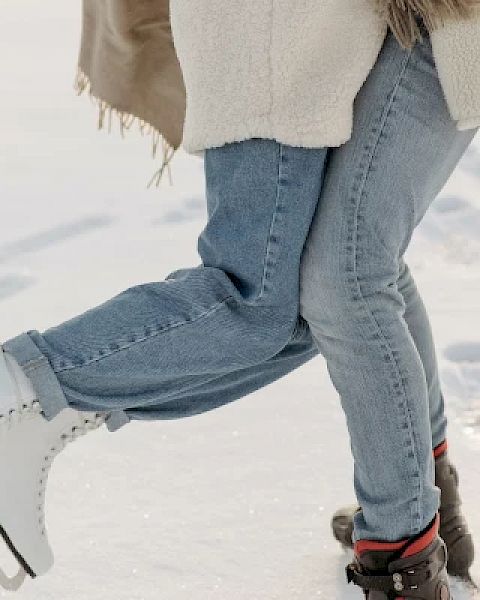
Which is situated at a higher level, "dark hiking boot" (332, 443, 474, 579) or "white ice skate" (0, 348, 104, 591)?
"white ice skate" (0, 348, 104, 591)

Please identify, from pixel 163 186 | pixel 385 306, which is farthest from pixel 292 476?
pixel 163 186

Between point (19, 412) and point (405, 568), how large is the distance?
0.45 meters

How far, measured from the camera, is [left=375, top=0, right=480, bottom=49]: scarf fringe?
0.99 metres

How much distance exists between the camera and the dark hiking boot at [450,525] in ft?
4.32

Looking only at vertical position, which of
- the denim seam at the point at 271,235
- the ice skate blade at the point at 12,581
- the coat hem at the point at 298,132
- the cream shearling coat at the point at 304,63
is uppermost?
the cream shearling coat at the point at 304,63

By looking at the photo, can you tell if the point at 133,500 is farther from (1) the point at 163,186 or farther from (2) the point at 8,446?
(1) the point at 163,186

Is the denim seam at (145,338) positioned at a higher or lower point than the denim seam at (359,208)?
lower

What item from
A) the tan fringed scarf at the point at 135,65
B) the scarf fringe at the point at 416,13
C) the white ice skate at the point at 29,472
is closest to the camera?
the scarf fringe at the point at 416,13

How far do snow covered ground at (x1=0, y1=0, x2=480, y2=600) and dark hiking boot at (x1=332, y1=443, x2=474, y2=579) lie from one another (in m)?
0.03

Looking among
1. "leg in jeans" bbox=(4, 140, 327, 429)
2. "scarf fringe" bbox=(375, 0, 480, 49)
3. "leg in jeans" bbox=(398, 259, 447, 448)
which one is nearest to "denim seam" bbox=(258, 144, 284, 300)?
"leg in jeans" bbox=(4, 140, 327, 429)

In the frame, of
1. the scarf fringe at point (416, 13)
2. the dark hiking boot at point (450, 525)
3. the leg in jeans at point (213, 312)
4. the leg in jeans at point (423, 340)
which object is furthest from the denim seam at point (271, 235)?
the dark hiking boot at point (450, 525)

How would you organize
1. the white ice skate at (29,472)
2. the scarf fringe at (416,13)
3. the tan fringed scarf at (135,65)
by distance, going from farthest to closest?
the tan fringed scarf at (135,65) → the white ice skate at (29,472) → the scarf fringe at (416,13)

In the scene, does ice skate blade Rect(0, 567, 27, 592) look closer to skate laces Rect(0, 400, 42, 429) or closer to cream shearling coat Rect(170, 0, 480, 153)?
skate laces Rect(0, 400, 42, 429)

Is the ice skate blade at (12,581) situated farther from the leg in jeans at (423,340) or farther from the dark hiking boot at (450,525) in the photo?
the leg in jeans at (423,340)
